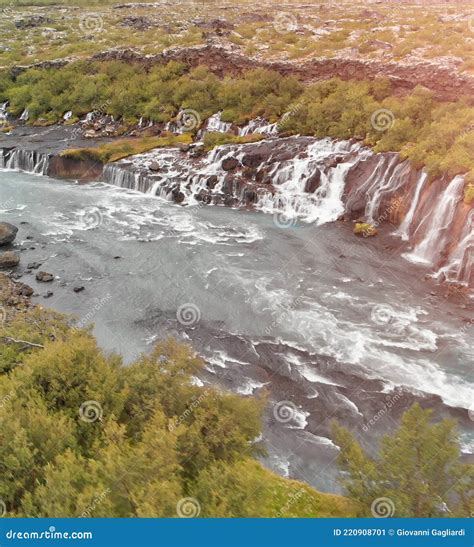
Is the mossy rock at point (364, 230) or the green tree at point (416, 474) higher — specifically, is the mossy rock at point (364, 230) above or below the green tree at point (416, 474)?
below

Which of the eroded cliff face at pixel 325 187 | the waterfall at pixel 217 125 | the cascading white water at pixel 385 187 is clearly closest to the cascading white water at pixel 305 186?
the eroded cliff face at pixel 325 187

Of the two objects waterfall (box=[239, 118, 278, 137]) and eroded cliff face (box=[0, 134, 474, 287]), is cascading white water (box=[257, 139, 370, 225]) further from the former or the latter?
waterfall (box=[239, 118, 278, 137])

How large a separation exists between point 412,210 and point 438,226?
3.27 m

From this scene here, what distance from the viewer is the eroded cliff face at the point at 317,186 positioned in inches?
1378

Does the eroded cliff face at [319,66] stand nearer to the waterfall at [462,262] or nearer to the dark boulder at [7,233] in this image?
the waterfall at [462,262]

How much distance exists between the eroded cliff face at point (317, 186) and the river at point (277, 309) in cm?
204

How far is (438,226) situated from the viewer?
117 feet

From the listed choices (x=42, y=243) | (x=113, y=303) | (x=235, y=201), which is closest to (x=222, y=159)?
(x=235, y=201)

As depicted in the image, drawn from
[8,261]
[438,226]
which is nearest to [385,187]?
[438,226]

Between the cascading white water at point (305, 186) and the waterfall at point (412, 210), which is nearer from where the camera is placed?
the waterfall at point (412, 210)

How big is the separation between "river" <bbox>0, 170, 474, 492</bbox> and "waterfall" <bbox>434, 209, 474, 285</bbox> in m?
1.58

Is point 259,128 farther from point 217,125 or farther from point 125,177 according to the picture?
point 125,177

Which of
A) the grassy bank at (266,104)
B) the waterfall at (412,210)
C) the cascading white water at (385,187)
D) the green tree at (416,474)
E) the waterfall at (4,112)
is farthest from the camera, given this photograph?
the waterfall at (4,112)

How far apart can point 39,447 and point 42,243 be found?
93.3 ft
